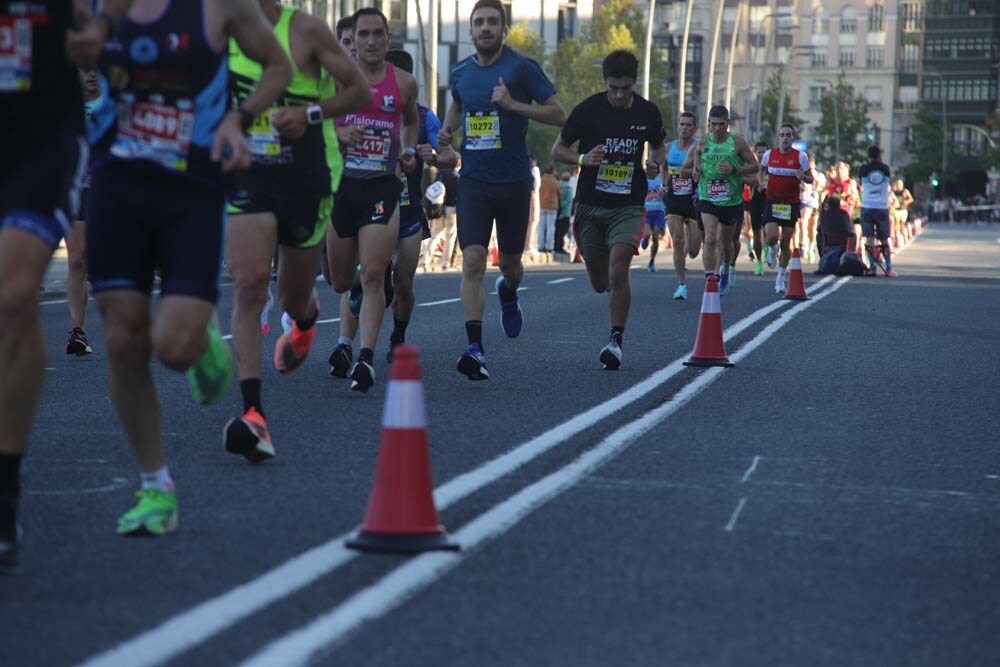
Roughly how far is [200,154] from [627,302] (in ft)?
20.5

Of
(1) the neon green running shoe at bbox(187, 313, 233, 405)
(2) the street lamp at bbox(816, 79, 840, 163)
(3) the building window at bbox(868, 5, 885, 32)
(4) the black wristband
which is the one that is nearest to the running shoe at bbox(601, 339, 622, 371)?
(4) the black wristband

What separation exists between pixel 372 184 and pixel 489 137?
1014mm

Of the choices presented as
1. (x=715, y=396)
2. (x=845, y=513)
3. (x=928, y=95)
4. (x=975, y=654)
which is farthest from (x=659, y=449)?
(x=928, y=95)

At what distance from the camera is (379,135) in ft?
31.3

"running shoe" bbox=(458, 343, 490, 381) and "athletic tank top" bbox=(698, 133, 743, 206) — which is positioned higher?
"athletic tank top" bbox=(698, 133, 743, 206)

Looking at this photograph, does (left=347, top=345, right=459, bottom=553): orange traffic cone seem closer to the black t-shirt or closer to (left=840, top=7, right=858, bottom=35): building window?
the black t-shirt

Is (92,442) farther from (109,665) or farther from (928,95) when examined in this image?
(928,95)

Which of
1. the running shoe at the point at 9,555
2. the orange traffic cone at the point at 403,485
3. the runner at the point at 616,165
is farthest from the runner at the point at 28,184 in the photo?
the runner at the point at 616,165

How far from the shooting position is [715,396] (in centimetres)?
959

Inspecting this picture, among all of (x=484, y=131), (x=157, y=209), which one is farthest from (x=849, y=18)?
(x=157, y=209)

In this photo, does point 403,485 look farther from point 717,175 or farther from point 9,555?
point 717,175

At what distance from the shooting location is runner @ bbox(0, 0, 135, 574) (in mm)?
4719

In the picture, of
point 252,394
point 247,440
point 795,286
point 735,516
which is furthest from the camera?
point 795,286

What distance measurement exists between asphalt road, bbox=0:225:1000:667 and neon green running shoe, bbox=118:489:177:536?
55 mm
